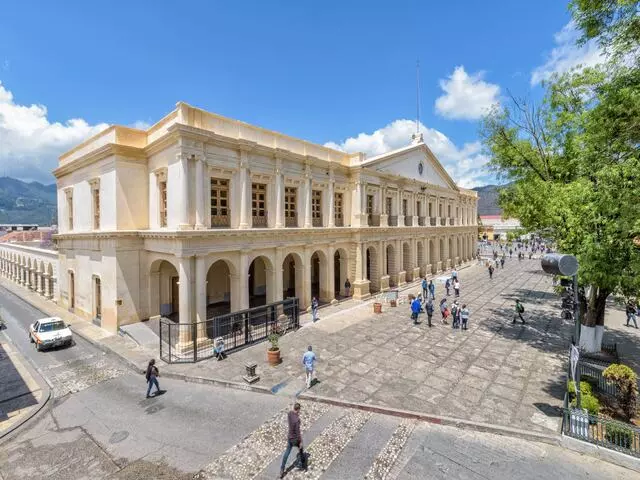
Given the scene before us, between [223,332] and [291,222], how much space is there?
7.28 meters

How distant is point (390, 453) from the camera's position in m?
7.18

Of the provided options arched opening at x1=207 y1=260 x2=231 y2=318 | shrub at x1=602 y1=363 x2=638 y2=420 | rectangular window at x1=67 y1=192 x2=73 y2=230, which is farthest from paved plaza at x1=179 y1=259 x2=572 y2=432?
rectangular window at x1=67 y1=192 x2=73 y2=230

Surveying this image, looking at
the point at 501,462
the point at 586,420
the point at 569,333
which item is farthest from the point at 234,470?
the point at 569,333

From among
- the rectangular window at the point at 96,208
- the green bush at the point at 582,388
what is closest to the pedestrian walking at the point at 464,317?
the green bush at the point at 582,388

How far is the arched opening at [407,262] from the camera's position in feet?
92.7

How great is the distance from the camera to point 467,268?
122ft

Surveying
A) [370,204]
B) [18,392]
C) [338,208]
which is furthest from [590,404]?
[370,204]

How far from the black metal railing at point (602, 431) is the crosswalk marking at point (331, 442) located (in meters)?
4.77

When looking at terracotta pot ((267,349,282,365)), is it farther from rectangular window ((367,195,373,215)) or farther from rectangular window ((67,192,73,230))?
rectangular window ((67,192,73,230))

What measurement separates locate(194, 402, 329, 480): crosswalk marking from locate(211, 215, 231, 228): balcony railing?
9.08 metres

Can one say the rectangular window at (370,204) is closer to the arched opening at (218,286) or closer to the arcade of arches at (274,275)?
the arcade of arches at (274,275)

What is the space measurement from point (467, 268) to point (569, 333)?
22.7 metres

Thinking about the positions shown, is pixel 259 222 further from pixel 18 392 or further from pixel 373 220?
pixel 18 392

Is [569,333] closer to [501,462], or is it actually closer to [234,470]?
[501,462]
